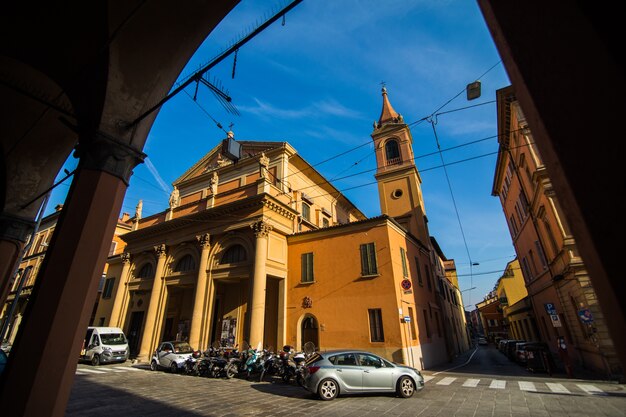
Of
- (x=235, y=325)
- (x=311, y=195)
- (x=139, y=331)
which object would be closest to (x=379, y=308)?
(x=235, y=325)

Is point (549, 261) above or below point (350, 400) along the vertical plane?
above

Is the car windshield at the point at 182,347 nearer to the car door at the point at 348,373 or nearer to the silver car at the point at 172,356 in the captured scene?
the silver car at the point at 172,356

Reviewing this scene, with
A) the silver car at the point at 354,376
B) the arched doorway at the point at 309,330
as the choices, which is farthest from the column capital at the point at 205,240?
the silver car at the point at 354,376

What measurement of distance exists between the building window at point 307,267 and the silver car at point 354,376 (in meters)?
7.83

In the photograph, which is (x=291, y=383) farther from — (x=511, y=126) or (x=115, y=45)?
(x=511, y=126)

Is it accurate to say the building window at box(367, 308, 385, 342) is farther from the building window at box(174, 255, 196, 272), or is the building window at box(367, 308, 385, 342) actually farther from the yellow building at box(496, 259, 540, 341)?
the yellow building at box(496, 259, 540, 341)

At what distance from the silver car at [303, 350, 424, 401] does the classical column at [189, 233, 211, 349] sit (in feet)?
32.9

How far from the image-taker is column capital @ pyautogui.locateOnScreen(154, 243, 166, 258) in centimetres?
1962

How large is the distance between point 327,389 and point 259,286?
7.58m

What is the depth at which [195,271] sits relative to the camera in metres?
18.0

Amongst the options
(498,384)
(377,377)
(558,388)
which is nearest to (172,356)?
(377,377)

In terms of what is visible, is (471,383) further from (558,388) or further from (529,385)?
(558,388)

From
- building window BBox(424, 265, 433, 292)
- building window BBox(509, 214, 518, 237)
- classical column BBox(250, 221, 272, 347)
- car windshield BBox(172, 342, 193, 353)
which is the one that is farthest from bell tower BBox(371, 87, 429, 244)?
car windshield BBox(172, 342, 193, 353)

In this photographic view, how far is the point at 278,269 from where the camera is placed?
16.5 m
